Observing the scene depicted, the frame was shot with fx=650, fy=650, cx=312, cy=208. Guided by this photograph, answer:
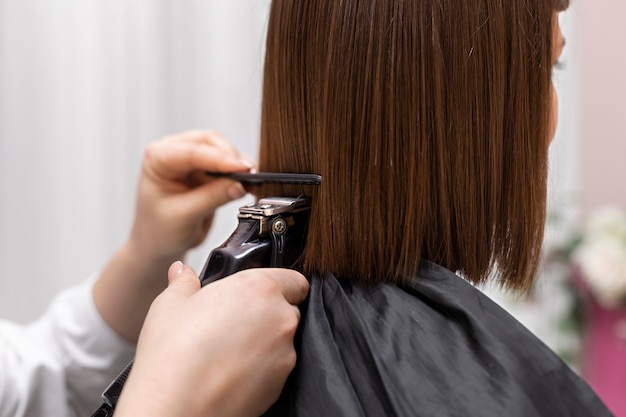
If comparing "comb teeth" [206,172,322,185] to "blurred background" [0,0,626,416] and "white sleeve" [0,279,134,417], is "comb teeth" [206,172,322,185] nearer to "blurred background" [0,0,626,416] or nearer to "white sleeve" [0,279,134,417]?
"white sleeve" [0,279,134,417]

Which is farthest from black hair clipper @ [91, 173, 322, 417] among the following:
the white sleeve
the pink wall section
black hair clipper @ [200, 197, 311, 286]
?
the pink wall section

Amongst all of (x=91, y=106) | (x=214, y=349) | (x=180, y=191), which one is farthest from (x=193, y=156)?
(x=91, y=106)

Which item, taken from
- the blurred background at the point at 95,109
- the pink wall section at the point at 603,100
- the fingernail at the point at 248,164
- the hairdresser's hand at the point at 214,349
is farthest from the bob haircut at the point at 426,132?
the pink wall section at the point at 603,100

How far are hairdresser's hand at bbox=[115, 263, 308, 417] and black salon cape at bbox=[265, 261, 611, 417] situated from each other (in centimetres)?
3

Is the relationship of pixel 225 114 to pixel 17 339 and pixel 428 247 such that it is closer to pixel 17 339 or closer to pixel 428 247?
pixel 17 339

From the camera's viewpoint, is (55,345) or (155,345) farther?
(55,345)

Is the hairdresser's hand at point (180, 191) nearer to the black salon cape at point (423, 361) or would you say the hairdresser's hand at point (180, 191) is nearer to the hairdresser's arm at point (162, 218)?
the hairdresser's arm at point (162, 218)

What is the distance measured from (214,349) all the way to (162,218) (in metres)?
0.45

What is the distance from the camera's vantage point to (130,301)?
2.93 ft

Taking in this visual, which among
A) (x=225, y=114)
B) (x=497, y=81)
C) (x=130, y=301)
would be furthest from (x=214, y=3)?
(x=497, y=81)

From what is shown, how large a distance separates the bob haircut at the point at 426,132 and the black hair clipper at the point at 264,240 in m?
0.02

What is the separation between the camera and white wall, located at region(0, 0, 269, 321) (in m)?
1.30

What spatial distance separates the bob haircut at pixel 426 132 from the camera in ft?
1.85

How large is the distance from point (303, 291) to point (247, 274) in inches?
3.2
